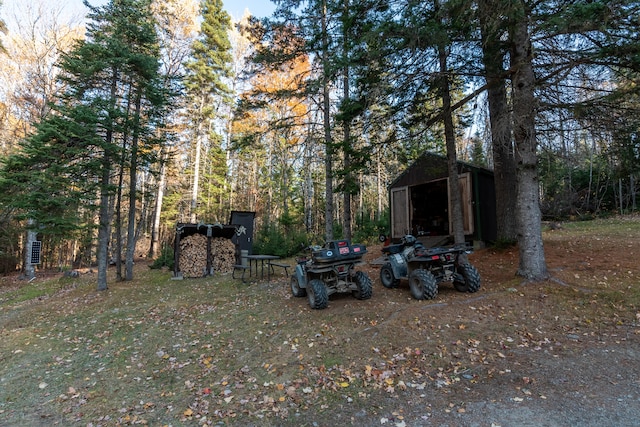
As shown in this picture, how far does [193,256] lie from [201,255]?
10.6 inches

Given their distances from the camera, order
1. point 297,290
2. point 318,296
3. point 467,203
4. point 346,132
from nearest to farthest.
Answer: point 318,296
point 297,290
point 467,203
point 346,132

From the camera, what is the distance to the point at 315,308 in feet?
18.3

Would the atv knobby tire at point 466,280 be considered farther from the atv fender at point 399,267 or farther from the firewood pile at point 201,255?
the firewood pile at point 201,255

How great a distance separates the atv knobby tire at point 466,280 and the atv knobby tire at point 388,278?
3.70 feet

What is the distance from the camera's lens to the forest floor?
2902 millimetres

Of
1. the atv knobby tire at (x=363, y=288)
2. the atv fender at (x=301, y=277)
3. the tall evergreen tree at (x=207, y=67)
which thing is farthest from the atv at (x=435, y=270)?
the tall evergreen tree at (x=207, y=67)

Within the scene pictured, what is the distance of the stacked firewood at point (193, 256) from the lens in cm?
1108

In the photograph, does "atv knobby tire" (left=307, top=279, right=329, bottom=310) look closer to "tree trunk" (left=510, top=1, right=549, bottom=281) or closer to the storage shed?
"tree trunk" (left=510, top=1, right=549, bottom=281)

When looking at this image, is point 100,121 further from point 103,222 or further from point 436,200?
point 436,200

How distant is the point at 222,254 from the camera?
39.1 ft

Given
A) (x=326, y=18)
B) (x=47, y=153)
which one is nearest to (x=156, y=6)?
(x=326, y=18)

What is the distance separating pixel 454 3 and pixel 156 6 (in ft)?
54.8

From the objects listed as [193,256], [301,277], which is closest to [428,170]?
[301,277]

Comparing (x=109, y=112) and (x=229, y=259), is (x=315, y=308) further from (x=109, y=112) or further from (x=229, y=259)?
(x=109, y=112)
